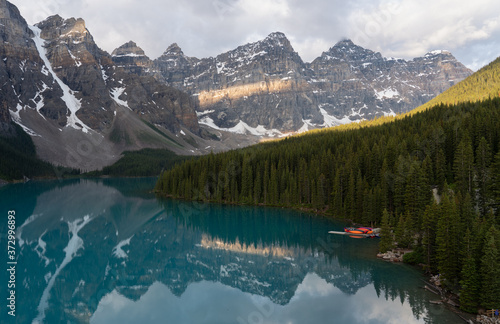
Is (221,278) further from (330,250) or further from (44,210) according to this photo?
(44,210)

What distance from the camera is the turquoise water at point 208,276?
98.2ft

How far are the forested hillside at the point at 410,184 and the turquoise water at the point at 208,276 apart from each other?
4384mm

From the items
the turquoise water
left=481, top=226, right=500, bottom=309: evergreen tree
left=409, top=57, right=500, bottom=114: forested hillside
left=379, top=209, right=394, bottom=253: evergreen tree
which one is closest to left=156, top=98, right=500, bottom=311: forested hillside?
left=481, top=226, right=500, bottom=309: evergreen tree

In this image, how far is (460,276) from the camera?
29.5 metres

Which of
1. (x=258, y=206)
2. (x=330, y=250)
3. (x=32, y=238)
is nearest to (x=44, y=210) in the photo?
(x=32, y=238)

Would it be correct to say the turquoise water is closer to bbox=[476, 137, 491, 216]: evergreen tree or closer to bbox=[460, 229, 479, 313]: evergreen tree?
bbox=[460, 229, 479, 313]: evergreen tree

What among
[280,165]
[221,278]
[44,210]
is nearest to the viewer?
[221,278]

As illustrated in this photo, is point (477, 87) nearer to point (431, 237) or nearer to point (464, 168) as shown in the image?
point (464, 168)

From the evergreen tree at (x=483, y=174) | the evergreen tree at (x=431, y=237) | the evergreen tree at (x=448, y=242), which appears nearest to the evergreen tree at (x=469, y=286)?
the evergreen tree at (x=448, y=242)

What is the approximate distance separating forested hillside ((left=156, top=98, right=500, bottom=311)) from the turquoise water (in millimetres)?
4384

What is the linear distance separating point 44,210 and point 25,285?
5559 centimetres

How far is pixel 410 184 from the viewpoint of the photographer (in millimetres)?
51094

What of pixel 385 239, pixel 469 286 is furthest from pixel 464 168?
pixel 469 286

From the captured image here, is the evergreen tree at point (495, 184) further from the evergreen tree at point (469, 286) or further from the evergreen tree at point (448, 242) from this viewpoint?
the evergreen tree at point (469, 286)
